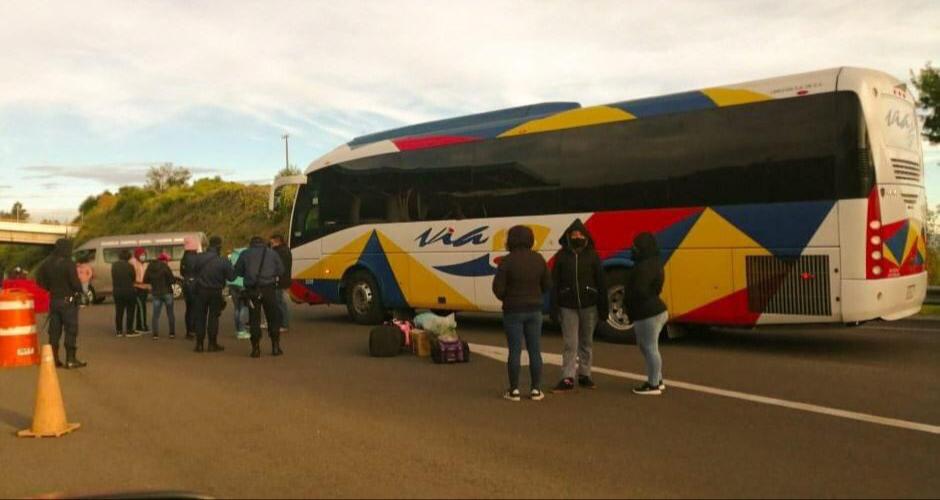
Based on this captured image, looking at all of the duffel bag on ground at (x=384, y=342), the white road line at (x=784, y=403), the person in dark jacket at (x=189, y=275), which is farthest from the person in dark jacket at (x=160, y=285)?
the white road line at (x=784, y=403)

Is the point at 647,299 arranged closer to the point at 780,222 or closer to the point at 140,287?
the point at 780,222

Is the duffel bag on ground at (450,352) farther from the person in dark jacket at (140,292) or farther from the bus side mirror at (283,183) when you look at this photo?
the person in dark jacket at (140,292)

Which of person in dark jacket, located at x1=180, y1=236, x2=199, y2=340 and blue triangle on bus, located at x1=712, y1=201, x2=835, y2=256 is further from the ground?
blue triangle on bus, located at x1=712, y1=201, x2=835, y2=256

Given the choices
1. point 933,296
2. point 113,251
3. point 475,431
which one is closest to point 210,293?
point 475,431

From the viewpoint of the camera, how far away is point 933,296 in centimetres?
1563

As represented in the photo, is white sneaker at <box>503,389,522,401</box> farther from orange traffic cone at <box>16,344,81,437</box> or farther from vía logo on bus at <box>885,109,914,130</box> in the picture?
vía logo on bus at <box>885,109,914,130</box>

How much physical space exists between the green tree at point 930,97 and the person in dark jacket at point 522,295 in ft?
52.8

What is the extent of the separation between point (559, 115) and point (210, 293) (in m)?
6.19

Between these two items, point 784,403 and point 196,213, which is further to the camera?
point 196,213

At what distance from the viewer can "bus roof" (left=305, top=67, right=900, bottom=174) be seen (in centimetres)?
1011

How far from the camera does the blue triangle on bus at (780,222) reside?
32.6 ft

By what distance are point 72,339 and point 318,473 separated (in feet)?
22.7

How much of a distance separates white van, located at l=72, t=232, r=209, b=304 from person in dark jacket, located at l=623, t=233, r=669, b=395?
22.9 m

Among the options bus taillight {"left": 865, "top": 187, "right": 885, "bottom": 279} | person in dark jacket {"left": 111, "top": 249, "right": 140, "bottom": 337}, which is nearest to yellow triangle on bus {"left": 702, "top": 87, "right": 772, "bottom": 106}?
bus taillight {"left": 865, "top": 187, "right": 885, "bottom": 279}
